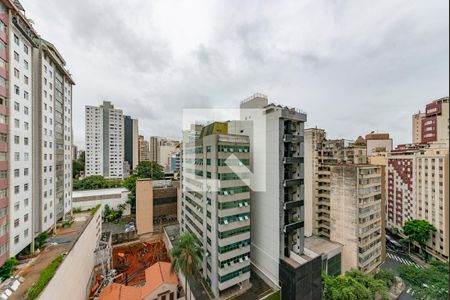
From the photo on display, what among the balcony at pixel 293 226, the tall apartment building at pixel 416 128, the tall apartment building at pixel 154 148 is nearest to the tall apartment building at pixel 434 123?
the tall apartment building at pixel 416 128

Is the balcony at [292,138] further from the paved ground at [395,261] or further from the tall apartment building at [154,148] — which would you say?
the tall apartment building at [154,148]

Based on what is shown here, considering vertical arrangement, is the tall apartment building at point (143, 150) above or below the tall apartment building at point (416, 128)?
below

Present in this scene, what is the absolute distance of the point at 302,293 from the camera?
15.4 m

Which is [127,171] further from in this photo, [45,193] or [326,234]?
[326,234]

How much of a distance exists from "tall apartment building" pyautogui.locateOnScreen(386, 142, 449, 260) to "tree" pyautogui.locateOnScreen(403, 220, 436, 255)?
94 cm

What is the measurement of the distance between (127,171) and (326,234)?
222ft

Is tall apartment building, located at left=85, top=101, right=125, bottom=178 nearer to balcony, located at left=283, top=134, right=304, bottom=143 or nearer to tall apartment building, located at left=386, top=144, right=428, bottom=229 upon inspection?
balcony, located at left=283, top=134, right=304, bottom=143

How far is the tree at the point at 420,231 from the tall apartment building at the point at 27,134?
53.8m

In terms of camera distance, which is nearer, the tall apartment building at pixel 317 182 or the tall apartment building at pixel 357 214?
the tall apartment building at pixel 357 214

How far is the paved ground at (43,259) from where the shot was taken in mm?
11820

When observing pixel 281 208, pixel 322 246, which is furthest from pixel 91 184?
pixel 322 246

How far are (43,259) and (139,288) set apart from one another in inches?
344

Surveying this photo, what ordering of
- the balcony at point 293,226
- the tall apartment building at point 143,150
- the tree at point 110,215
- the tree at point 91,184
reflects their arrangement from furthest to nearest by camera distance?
the tall apartment building at point 143,150, the tree at point 91,184, the tree at point 110,215, the balcony at point 293,226

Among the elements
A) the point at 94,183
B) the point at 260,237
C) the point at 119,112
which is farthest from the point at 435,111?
the point at 119,112
